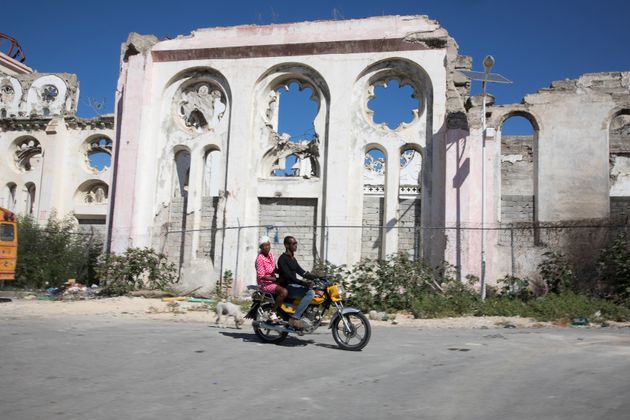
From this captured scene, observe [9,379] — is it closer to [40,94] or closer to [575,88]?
[575,88]

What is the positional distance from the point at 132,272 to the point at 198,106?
7836 millimetres

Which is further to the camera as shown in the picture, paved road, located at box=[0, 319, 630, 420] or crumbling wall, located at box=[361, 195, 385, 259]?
crumbling wall, located at box=[361, 195, 385, 259]

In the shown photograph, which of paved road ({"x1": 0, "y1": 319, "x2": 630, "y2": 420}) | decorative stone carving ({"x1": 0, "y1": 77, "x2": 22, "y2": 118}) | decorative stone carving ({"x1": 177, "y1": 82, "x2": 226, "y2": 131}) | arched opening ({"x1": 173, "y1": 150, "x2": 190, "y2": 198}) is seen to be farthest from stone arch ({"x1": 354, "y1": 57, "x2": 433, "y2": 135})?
decorative stone carving ({"x1": 0, "y1": 77, "x2": 22, "y2": 118})

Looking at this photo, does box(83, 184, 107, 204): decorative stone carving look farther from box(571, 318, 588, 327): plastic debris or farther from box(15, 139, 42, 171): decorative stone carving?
box(571, 318, 588, 327): plastic debris

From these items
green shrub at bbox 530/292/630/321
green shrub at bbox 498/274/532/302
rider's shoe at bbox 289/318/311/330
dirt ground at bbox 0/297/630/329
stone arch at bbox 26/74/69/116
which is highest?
stone arch at bbox 26/74/69/116

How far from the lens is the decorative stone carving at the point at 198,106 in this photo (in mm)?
19609

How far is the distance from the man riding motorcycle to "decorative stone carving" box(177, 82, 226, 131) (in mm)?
11728

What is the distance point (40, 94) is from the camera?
32.5 m

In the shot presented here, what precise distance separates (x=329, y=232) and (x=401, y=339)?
8.03 meters

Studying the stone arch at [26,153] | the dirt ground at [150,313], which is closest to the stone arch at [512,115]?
the dirt ground at [150,313]

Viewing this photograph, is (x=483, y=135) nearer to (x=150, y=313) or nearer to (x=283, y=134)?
(x=283, y=134)

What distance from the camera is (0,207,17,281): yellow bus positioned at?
15.7 meters

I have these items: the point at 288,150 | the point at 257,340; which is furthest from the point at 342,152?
the point at 257,340

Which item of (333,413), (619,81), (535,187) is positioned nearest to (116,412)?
(333,413)
